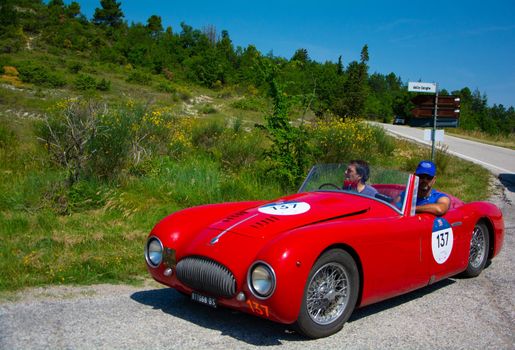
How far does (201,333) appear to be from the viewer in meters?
4.27

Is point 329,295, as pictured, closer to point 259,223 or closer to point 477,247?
point 259,223

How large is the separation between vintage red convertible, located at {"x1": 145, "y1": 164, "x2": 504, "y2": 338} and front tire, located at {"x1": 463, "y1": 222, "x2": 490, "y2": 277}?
36 centimetres

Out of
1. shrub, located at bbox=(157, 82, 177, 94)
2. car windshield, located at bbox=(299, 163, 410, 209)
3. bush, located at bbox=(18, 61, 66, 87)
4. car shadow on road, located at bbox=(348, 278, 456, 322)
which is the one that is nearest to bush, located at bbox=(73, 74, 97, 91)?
bush, located at bbox=(18, 61, 66, 87)

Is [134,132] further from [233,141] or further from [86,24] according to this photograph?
[86,24]

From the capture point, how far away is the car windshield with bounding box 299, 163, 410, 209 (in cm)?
560

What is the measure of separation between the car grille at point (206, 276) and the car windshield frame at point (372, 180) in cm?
182

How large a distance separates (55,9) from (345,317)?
6129 centimetres

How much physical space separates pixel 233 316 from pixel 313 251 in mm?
1140

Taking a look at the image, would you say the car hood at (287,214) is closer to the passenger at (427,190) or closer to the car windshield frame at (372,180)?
the car windshield frame at (372,180)

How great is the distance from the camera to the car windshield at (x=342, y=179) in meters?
5.60

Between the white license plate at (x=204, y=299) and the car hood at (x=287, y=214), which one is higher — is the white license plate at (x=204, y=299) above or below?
below

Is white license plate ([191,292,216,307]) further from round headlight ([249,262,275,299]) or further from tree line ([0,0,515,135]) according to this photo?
tree line ([0,0,515,135])

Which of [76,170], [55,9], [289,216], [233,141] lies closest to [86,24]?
[55,9]

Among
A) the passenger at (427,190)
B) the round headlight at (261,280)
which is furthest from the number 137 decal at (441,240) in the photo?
the round headlight at (261,280)
